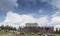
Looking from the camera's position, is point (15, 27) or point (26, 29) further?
point (15, 27)

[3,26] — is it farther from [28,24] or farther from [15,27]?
[28,24]

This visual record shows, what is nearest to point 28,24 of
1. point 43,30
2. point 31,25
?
point 31,25

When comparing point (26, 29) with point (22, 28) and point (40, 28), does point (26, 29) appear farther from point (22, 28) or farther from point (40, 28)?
point (40, 28)

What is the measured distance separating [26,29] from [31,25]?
35.3 ft

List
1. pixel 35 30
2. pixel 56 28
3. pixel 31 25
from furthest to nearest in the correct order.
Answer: pixel 31 25 < pixel 56 28 < pixel 35 30

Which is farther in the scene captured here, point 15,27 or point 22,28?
point 15,27

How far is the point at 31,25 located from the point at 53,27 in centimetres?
1742

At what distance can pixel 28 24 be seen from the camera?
111 metres

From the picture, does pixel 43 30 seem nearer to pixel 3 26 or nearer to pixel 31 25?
pixel 31 25

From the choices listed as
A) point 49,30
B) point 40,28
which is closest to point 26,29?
point 40,28

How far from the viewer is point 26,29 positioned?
99875mm

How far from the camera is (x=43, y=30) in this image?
320ft

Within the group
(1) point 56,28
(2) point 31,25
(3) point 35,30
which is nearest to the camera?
(3) point 35,30

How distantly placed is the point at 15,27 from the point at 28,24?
1097 centimetres
